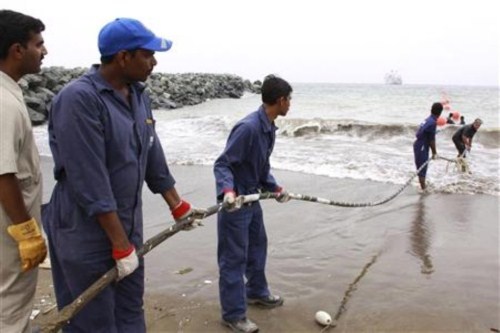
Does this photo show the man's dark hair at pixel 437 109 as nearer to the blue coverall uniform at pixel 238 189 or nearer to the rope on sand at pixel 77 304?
the blue coverall uniform at pixel 238 189

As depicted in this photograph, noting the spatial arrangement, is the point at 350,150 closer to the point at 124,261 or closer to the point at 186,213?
the point at 186,213

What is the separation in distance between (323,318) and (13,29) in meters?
2.65

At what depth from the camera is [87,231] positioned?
6.93 feet

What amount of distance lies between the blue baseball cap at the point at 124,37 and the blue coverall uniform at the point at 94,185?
149 millimetres

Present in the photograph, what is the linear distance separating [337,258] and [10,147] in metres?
3.58

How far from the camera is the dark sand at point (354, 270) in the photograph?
3.54 metres

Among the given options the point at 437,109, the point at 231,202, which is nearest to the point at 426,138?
the point at 437,109

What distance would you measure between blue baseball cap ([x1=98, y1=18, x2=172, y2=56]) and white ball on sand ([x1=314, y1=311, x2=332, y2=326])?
2.27 m

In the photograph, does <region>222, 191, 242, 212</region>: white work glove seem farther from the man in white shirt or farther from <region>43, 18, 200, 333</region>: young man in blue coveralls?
the man in white shirt

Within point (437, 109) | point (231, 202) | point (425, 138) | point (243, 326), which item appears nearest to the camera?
point (231, 202)

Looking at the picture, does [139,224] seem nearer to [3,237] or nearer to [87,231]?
[87,231]

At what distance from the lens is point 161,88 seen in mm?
34031

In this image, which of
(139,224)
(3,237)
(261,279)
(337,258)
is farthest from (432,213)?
(3,237)

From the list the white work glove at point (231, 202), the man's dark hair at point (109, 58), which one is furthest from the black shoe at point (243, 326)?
the man's dark hair at point (109, 58)
